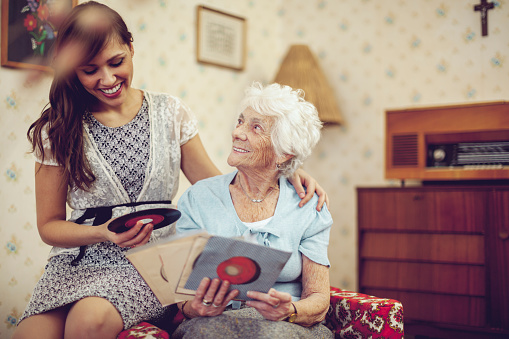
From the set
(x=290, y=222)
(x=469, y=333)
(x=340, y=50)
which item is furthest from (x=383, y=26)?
(x=290, y=222)

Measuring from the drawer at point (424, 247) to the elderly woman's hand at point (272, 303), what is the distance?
1.55 meters

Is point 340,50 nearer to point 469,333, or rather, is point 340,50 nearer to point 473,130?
point 473,130

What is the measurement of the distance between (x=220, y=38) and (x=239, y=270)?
240cm

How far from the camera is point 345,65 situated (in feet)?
11.4

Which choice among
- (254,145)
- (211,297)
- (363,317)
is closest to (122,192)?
(254,145)

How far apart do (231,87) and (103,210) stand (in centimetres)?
197

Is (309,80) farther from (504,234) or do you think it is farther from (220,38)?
(504,234)

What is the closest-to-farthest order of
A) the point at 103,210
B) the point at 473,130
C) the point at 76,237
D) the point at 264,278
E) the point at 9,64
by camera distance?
the point at 264,278 → the point at 76,237 → the point at 103,210 → the point at 9,64 → the point at 473,130

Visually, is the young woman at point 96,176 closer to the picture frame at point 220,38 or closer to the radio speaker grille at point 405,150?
the radio speaker grille at point 405,150

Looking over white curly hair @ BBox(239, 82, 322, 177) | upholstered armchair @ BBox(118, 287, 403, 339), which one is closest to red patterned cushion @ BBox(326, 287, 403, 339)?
upholstered armchair @ BBox(118, 287, 403, 339)

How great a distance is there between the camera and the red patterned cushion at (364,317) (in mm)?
1455

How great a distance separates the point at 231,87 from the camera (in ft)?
11.0

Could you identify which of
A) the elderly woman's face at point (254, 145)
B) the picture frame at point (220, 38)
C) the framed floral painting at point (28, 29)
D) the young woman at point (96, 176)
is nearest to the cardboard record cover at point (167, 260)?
the young woman at point (96, 176)

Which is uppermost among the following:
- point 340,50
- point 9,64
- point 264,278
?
point 340,50
